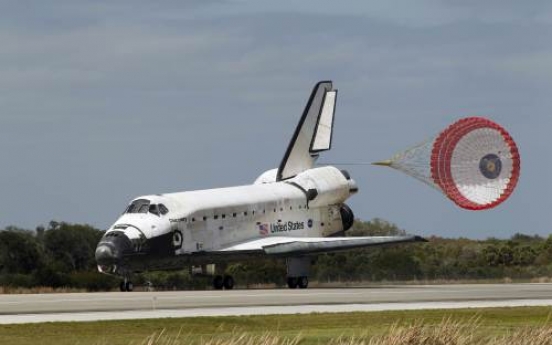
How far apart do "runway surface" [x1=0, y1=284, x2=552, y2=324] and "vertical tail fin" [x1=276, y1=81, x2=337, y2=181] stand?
14593 mm

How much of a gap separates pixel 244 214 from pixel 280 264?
14.6 metres

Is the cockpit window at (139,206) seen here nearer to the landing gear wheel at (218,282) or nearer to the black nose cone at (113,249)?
the black nose cone at (113,249)

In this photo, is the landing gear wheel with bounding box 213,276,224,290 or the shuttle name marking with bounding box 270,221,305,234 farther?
the shuttle name marking with bounding box 270,221,305,234

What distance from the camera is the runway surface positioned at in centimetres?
3161

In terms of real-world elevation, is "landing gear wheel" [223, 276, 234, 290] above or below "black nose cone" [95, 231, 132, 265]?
below

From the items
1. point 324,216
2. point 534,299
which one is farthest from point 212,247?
point 534,299

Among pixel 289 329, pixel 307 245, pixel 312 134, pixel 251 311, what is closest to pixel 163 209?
pixel 307 245

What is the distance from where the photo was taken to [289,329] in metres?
27.7

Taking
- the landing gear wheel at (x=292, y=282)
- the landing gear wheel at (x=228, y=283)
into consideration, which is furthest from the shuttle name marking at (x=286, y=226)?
the landing gear wheel at (x=228, y=283)

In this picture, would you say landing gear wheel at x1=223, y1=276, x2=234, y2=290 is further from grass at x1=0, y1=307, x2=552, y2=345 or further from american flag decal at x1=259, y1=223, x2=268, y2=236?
grass at x1=0, y1=307, x2=552, y2=345

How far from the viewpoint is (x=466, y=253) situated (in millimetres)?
78875

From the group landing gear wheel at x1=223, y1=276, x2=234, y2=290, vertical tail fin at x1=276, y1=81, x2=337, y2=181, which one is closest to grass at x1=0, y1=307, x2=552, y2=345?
landing gear wheel at x1=223, y1=276, x2=234, y2=290

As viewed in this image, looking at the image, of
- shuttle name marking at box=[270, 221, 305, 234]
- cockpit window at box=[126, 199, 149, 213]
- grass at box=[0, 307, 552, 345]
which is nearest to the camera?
grass at box=[0, 307, 552, 345]

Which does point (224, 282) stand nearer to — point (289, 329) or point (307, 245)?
point (307, 245)
